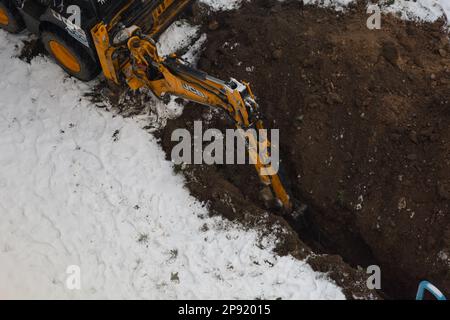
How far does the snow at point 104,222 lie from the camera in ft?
25.7

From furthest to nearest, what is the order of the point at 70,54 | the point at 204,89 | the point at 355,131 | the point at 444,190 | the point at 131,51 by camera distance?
the point at 70,54, the point at 355,131, the point at 444,190, the point at 131,51, the point at 204,89

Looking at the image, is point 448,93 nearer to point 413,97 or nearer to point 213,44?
point 413,97

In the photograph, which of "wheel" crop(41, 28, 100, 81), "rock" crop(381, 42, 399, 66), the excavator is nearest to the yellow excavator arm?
the excavator

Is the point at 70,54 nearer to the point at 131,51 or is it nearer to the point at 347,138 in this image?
the point at 131,51

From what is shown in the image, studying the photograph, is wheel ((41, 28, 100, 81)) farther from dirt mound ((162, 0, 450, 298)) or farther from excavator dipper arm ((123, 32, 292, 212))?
dirt mound ((162, 0, 450, 298))

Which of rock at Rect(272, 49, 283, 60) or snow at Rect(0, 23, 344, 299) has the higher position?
rock at Rect(272, 49, 283, 60)

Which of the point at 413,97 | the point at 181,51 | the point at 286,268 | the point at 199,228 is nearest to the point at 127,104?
the point at 181,51

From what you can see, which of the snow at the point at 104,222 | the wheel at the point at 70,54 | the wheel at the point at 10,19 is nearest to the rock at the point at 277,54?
the snow at the point at 104,222

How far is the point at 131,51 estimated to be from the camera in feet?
26.3

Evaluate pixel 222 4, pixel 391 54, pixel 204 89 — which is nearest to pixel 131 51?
pixel 204 89

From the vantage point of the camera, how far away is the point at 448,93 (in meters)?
8.54

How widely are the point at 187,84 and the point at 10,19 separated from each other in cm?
394

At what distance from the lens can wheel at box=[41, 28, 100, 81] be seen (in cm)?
894

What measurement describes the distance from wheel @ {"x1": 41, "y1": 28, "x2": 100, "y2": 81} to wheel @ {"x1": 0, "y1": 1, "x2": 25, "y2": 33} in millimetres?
801
